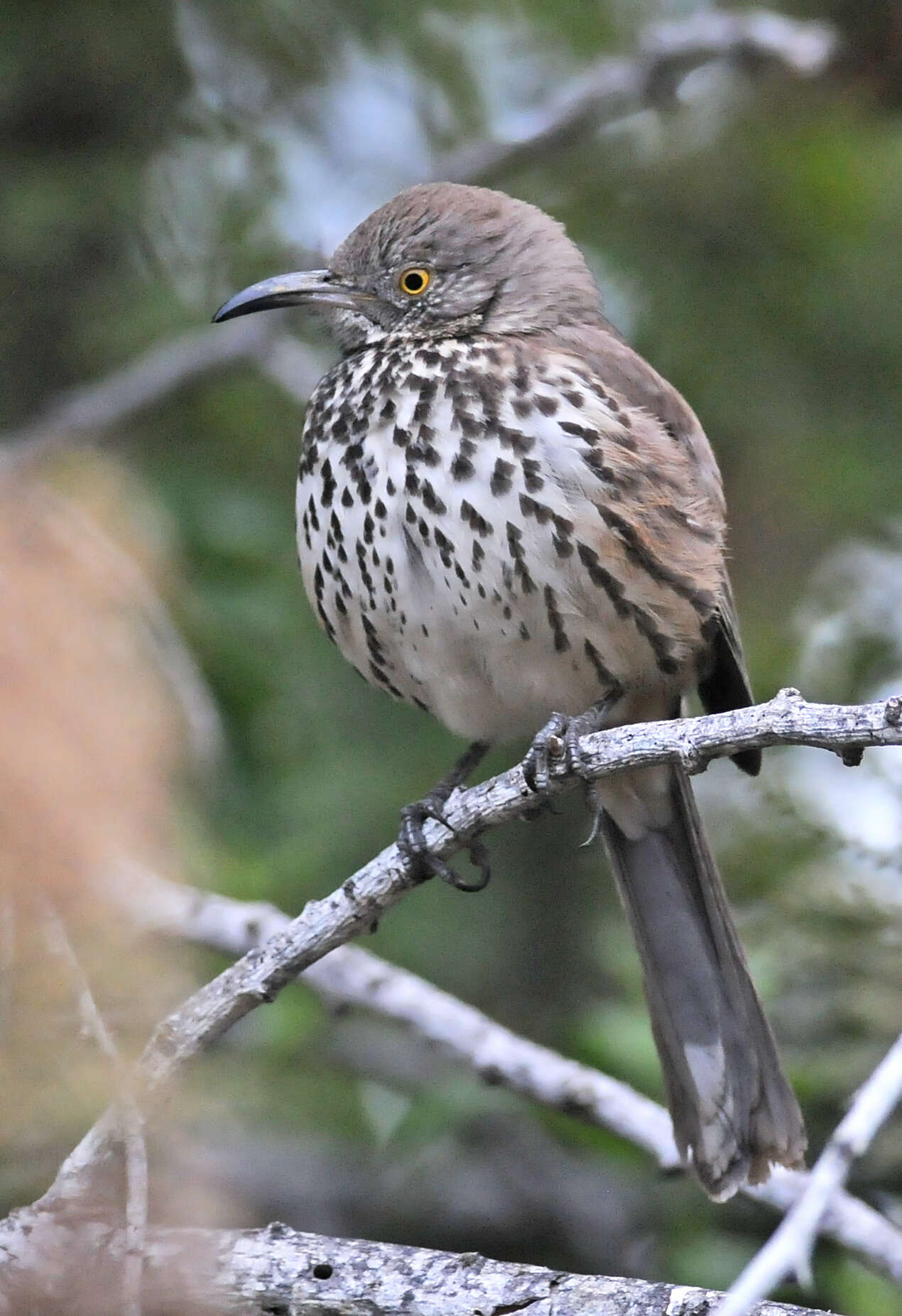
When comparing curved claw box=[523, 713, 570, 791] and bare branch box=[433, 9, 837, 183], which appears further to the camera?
bare branch box=[433, 9, 837, 183]

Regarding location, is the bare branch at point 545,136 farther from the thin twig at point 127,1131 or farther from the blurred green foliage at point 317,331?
the thin twig at point 127,1131

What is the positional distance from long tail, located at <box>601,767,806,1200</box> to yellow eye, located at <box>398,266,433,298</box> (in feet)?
4.27

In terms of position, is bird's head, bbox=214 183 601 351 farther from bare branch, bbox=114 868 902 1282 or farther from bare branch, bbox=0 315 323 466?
bare branch, bbox=114 868 902 1282

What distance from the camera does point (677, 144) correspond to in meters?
5.51

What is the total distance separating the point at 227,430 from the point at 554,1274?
3.33 metres

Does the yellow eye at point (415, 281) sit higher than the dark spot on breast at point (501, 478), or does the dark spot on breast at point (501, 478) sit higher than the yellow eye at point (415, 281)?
the yellow eye at point (415, 281)

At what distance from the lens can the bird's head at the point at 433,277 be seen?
13.5 feet

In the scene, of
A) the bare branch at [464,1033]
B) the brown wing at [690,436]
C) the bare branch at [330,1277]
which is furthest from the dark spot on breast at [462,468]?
the bare branch at [330,1277]

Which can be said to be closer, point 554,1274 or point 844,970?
point 554,1274

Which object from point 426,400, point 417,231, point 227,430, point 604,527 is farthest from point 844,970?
point 227,430

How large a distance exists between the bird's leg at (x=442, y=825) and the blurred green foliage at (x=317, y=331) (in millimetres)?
527

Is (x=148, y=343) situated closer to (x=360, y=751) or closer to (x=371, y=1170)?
(x=360, y=751)

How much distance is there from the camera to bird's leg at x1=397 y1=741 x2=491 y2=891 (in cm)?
335

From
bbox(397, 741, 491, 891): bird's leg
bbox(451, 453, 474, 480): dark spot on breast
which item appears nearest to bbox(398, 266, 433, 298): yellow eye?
bbox(451, 453, 474, 480): dark spot on breast
